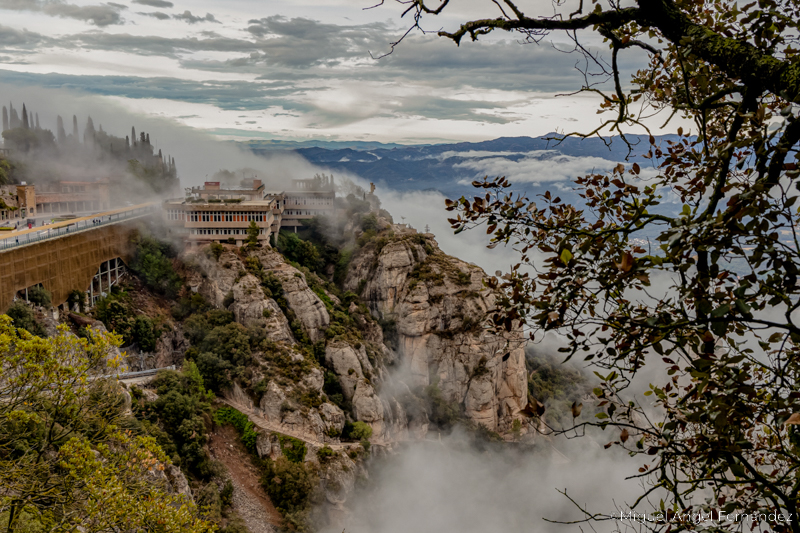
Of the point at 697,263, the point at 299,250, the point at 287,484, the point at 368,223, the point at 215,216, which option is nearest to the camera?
the point at 697,263

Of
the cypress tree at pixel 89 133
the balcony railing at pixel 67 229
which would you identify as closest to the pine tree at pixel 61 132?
the cypress tree at pixel 89 133

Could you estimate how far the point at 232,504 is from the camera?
30984mm

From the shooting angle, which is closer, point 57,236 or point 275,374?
point 57,236

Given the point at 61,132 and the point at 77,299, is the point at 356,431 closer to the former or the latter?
the point at 77,299

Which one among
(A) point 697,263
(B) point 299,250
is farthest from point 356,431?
(A) point 697,263

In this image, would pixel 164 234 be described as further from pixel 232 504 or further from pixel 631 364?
pixel 631 364

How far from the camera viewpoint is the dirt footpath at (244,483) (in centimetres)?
3109

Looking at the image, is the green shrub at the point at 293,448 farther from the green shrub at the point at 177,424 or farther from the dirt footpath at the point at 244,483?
the green shrub at the point at 177,424

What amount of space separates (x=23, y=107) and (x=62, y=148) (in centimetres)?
990

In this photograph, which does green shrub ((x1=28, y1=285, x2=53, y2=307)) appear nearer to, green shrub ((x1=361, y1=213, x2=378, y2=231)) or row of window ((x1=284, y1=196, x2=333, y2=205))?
row of window ((x1=284, y1=196, x2=333, y2=205))

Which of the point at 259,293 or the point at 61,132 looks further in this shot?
the point at 61,132

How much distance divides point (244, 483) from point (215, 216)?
2403cm

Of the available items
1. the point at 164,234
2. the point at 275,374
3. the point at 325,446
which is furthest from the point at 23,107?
the point at 325,446

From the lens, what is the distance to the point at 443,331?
187 ft
